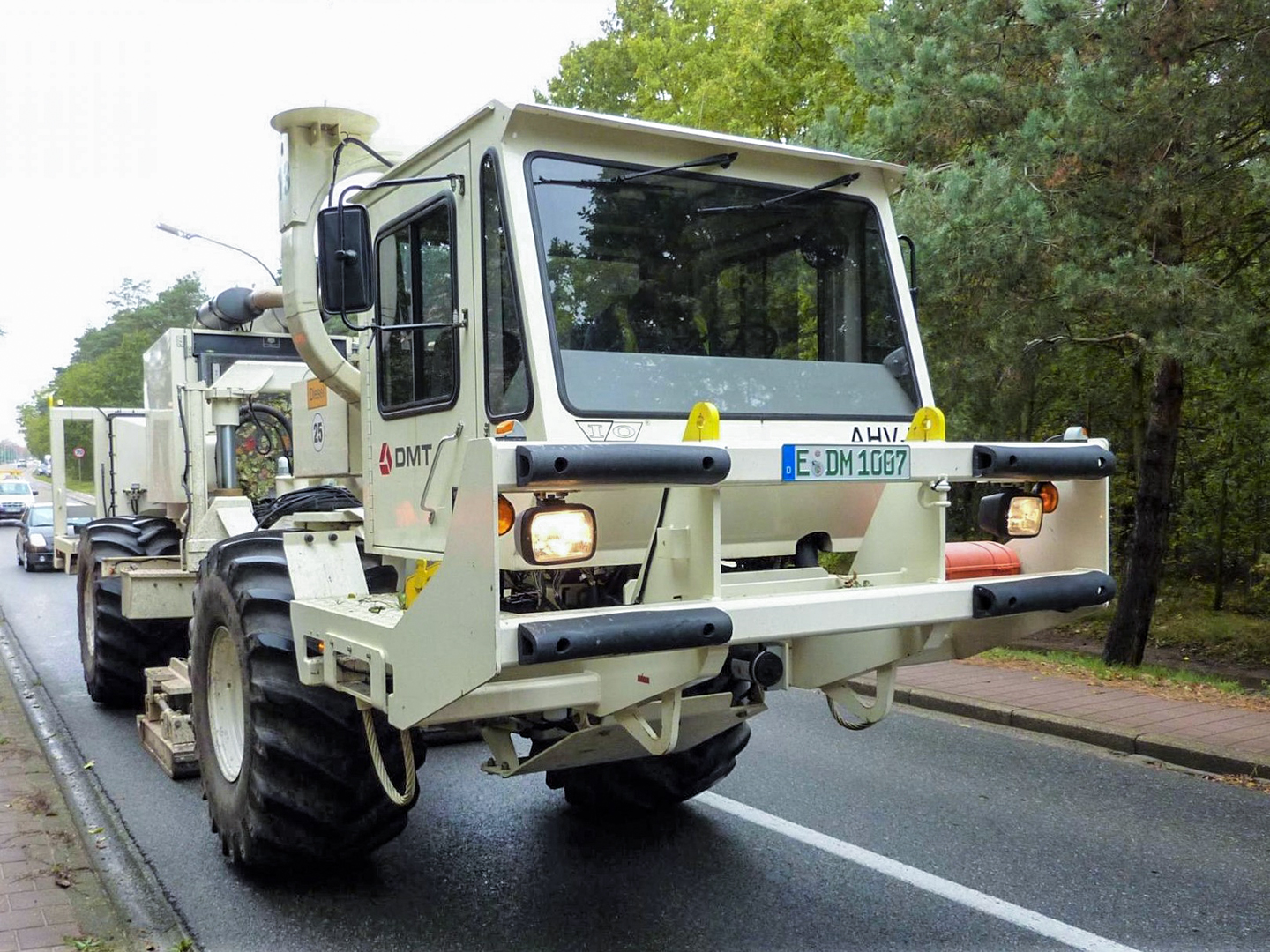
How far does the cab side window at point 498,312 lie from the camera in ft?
12.9

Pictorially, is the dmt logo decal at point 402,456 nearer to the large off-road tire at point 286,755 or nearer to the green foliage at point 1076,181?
the large off-road tire at point 286,755

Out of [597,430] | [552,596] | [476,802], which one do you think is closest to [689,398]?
[597,430]

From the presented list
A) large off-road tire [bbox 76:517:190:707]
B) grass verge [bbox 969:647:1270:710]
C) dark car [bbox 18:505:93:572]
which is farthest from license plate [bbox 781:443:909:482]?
dark car [bbox 18:505:93:572]

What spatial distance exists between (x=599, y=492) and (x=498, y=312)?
731mm

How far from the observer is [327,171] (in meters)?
5.76

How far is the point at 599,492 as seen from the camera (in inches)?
149

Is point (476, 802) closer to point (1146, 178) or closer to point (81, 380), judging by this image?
point (1146, 178)

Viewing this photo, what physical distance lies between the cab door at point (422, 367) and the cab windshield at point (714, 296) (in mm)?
376

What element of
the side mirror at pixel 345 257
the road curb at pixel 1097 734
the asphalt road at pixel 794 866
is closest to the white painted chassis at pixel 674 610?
the asphalt road at pixel 794 866

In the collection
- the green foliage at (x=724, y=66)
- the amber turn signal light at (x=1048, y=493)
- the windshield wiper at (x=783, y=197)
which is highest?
the green foliage at (x=724, y=66)

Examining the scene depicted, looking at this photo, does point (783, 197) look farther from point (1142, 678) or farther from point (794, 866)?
point (1142, 678)

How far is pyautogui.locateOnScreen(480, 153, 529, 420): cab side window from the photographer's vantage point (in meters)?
3.92

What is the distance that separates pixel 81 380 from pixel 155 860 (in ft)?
228

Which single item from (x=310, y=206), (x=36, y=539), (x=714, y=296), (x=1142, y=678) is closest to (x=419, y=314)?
(x=714, y=296)
